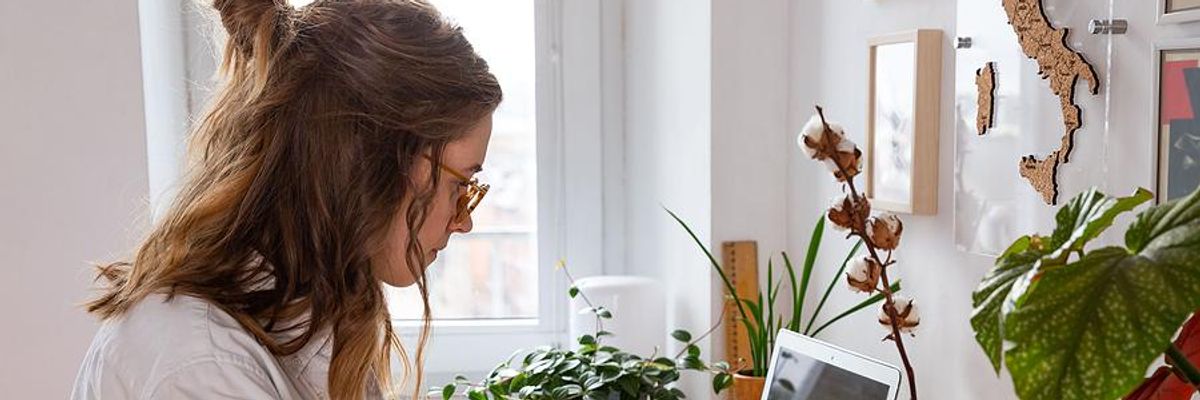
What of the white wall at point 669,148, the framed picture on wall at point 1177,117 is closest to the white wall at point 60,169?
the white wall at point 669,148

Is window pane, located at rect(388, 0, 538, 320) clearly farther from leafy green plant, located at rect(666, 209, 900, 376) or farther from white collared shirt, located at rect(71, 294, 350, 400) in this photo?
white collared shirt, located at rect(71, 294, 350, 400)

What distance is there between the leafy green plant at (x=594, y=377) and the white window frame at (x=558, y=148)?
548 mm

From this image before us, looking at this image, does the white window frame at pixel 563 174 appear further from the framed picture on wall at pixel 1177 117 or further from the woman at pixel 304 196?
the framed picture on wall at pixel 1177 117

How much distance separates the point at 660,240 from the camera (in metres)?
2.14

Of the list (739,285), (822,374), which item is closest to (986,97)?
(822,374)

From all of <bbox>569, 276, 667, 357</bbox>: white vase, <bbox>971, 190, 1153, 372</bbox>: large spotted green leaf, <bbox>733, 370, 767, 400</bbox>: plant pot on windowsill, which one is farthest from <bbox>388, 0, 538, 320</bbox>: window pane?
<bbox>971, 190, 1153, 372</bbox>: large spotted green leaf

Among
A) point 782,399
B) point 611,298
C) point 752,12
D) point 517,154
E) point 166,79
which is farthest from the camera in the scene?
point 517,154

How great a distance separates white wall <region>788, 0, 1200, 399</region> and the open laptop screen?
11cm

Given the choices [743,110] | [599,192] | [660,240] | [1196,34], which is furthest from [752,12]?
[1196,34]

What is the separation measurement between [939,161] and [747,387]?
47 cm

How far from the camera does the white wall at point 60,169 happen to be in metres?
1.99

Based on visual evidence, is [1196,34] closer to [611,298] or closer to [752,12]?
[752,12]

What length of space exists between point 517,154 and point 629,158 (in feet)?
0.76

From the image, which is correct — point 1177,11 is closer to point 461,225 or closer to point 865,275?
point 865,275
